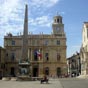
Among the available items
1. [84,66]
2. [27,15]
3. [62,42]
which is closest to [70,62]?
[62,42]

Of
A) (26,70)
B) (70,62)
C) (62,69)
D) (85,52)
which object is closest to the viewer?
(26,70)

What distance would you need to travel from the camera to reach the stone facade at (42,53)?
9725 cm

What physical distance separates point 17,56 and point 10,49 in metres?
3.16

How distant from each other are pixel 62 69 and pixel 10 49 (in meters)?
17.8

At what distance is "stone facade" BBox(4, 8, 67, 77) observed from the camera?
97250 mm

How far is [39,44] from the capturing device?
98.6 metres

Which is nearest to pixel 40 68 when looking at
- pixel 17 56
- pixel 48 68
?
pixel 48 68

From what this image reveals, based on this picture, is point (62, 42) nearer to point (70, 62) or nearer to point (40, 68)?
point (40, 68)

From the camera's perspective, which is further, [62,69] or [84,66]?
[62,69]

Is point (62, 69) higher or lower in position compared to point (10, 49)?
lower

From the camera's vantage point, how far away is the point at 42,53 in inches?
3846

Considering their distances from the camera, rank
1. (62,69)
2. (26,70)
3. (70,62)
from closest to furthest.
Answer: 1. (26,70)
2. (62,69)
3. (70,62)

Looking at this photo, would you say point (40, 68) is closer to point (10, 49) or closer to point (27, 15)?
point (10, 49)

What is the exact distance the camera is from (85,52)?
241 feet
